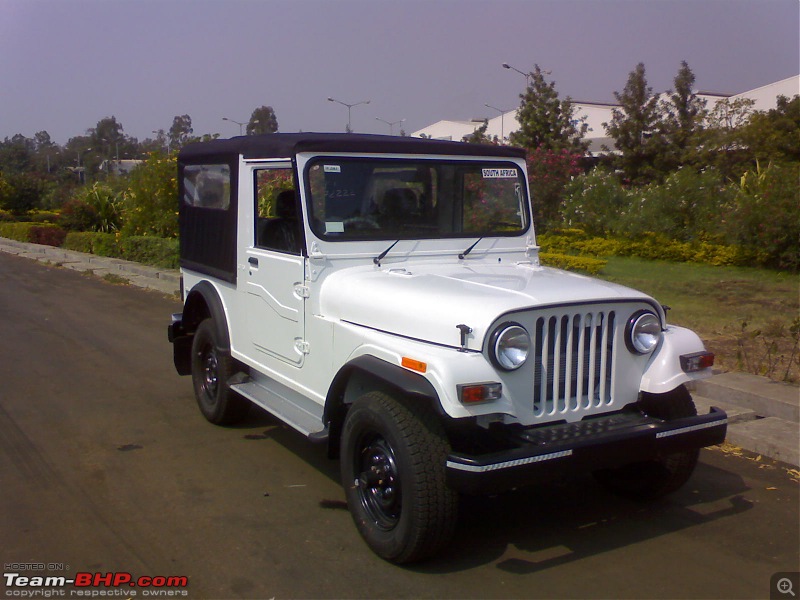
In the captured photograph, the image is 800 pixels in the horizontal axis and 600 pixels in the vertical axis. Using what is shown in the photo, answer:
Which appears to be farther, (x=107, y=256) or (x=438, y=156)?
(x=107, y=256)

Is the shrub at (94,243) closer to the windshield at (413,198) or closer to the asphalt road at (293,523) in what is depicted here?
the asphalt road at (293,523)

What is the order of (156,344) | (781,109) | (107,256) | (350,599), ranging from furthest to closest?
(781,109) < (107,256) < (156,344) < (350,599)

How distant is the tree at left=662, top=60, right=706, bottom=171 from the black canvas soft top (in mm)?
24303

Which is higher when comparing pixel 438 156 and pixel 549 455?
pixel 438 156

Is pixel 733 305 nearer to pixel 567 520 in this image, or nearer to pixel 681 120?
pixel 567 520

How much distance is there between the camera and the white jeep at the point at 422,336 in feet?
12.6

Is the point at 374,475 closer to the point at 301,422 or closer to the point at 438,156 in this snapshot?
the point at 301,422

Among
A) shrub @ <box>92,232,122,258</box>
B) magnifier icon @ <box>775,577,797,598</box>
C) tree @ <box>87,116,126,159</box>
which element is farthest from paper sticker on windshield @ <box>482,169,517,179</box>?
tree @ <box>87,116,126,159</box>

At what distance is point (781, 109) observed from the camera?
23.7 meters

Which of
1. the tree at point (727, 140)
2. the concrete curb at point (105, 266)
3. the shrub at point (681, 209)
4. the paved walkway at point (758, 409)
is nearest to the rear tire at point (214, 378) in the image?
the paved walkway at point (758, 409)

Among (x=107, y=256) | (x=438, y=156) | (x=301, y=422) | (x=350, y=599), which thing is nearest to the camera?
(x=350, y=599)

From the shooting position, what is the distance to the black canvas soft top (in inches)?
197

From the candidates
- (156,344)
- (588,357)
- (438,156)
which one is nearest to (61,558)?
(588,357)

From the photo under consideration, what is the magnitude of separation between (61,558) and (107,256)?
59.3 ft
